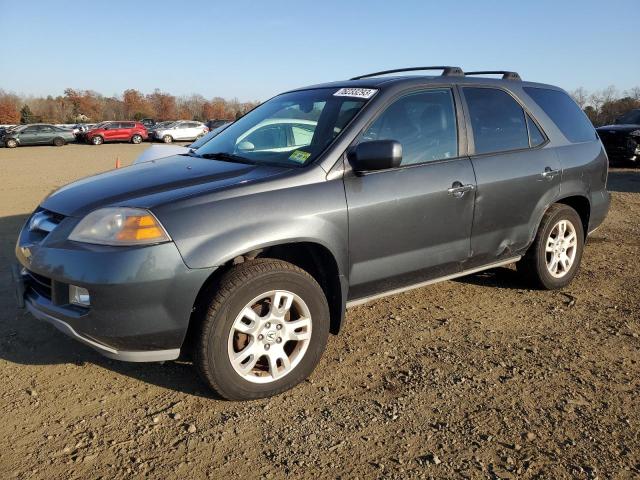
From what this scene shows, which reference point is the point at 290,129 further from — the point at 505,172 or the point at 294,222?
the point at 505,172

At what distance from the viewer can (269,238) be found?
2.83m

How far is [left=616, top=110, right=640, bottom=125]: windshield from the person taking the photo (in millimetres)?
15008

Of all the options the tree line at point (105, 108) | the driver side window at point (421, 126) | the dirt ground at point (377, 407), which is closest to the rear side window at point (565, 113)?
the driver side window at point (421, 126)

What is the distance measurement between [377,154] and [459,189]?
85 centimetres

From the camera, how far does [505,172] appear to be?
389 cm

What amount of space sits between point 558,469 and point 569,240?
269 cm

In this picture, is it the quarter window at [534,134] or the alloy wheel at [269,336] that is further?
the quarter window at [534,134]

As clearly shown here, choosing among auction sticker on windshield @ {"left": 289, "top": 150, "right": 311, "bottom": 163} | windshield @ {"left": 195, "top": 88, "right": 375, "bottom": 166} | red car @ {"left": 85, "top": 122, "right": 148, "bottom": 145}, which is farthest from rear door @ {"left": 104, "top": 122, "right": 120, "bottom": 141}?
auction sticker on windshield @ {"left": 289, "top": 150, "right": 311, "bottom": 163}

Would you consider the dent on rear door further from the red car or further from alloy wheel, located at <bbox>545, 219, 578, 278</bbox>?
the red car

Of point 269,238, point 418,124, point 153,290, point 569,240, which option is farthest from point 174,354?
point 569,240

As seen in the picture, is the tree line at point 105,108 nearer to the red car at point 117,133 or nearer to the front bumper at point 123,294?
the red car at point 117,133

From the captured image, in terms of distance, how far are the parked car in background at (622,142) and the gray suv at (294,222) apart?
11.1 metres

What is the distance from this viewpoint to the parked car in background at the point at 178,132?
35.7 meters

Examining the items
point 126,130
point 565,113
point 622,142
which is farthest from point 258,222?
point 126,130
